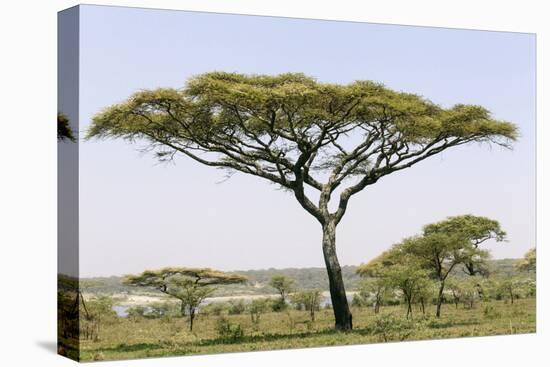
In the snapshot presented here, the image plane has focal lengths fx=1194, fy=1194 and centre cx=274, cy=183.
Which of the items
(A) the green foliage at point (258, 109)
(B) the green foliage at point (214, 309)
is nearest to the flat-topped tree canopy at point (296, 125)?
(A) the green foliage at point (258, 109)

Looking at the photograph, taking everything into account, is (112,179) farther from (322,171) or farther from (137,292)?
(322,171)

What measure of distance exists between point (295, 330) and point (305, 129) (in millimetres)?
2977

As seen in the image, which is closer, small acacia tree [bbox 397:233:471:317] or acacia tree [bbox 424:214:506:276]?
small acacia tree [bbox 397:233:471:317]

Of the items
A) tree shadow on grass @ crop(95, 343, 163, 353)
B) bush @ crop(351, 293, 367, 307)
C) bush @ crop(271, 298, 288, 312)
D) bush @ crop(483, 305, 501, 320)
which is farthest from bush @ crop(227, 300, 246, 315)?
A: bush @ crop(483, 305, 501, 320)

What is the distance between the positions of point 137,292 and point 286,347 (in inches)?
89.3

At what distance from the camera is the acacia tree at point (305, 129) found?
16.7m

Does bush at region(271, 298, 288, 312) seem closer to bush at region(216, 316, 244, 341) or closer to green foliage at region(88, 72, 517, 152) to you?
bush at region(216, 316, 244, 341)

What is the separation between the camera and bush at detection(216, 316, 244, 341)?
664 inches

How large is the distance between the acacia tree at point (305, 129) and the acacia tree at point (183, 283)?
5.22ft

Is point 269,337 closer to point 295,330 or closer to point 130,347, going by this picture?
point 295,330

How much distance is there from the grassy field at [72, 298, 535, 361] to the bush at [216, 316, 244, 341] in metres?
0.04

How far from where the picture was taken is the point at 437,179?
19.1 meters

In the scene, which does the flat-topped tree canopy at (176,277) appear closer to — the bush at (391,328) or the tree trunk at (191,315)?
the tree trunk at (191,315)

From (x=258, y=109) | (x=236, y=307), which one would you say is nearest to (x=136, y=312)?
(x=236, y=307)
